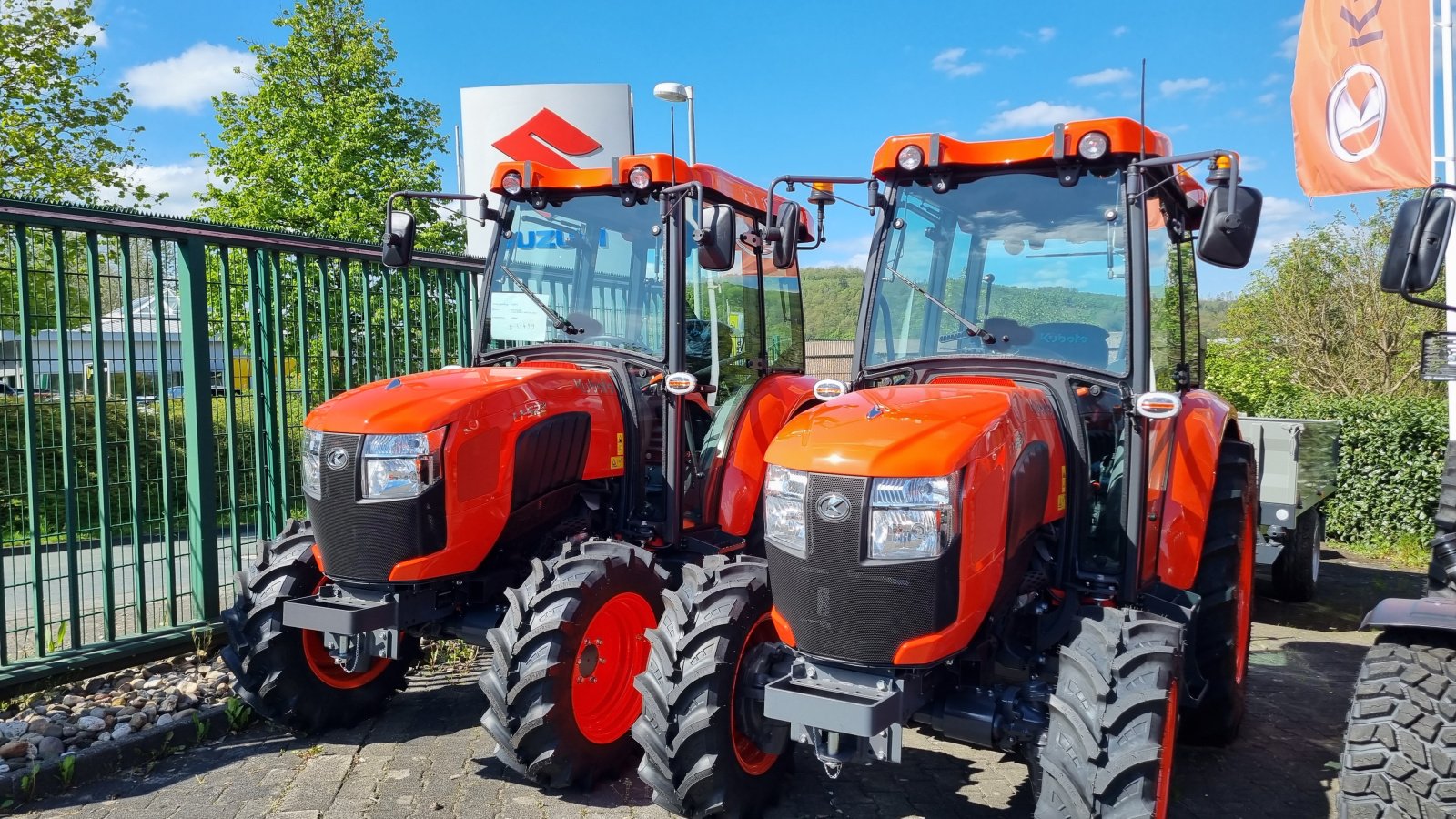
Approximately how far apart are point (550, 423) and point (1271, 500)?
5.28 meters

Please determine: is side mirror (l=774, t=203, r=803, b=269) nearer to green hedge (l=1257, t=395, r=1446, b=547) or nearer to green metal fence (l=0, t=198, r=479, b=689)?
green metal fence (l=0, t=198, r=479, b=689)

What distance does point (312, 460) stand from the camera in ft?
14.2

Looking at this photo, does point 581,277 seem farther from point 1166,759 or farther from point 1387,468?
point 1387,468

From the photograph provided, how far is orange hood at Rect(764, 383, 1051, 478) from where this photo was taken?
3156 millimetres

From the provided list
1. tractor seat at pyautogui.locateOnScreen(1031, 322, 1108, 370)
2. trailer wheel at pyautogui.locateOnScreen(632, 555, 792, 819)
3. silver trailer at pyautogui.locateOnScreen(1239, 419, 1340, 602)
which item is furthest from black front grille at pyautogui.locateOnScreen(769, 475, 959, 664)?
silver trailer at pyautogui.locateOnScreen(1239, 419, 1340, 602)

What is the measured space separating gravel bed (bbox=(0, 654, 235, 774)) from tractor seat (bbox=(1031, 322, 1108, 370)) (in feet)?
13.9

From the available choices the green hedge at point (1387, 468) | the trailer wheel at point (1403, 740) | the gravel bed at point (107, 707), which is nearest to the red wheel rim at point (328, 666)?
the gravel bed at point (107, 707)

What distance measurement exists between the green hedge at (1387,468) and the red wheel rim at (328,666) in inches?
372

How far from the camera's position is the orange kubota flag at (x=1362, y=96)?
291 inches

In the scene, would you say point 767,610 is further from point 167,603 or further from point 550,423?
point 167,603

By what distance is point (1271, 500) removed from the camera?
714 centimetres

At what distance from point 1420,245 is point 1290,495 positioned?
15.5 ft

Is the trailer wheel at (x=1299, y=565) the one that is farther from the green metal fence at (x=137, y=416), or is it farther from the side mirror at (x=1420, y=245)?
the green metal fence at (x=137, y=416)

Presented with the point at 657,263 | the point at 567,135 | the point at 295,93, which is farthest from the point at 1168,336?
the point at 295,93
